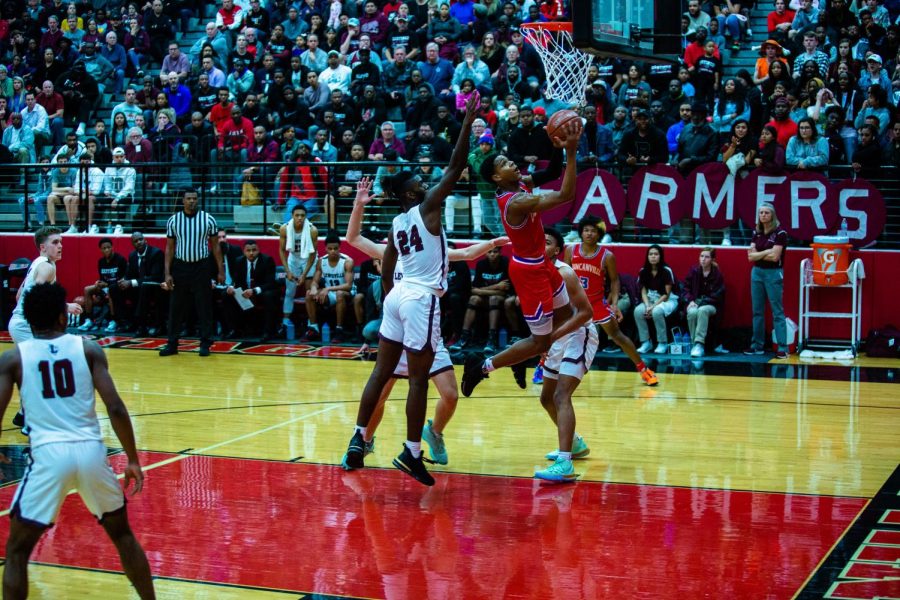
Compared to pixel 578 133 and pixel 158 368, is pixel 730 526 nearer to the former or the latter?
pixel 578 133

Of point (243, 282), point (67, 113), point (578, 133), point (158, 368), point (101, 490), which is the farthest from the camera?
point (67, 113)

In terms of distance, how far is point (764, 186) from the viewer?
14.2 meters

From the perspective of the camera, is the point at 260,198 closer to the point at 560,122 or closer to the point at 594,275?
the point at 594,275

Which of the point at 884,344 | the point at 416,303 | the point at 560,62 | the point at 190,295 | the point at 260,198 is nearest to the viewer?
the point at 416,303

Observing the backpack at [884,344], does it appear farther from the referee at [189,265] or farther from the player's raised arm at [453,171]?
the player's raised arm at [453,171]

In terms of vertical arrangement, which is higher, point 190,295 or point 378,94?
point 378,94

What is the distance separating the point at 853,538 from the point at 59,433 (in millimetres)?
4405

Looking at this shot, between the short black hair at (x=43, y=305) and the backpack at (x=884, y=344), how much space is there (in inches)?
442

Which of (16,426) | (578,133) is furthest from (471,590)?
(16,426)

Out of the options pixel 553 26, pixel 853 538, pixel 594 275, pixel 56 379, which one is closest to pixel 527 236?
pixel 853 538

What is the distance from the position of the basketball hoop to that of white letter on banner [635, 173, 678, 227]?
1.41 m

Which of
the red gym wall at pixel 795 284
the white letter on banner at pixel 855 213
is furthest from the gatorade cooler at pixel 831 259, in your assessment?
the red gym wall at pixel 795 284

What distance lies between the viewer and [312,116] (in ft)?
62.1

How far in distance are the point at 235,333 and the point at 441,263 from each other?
914cm
